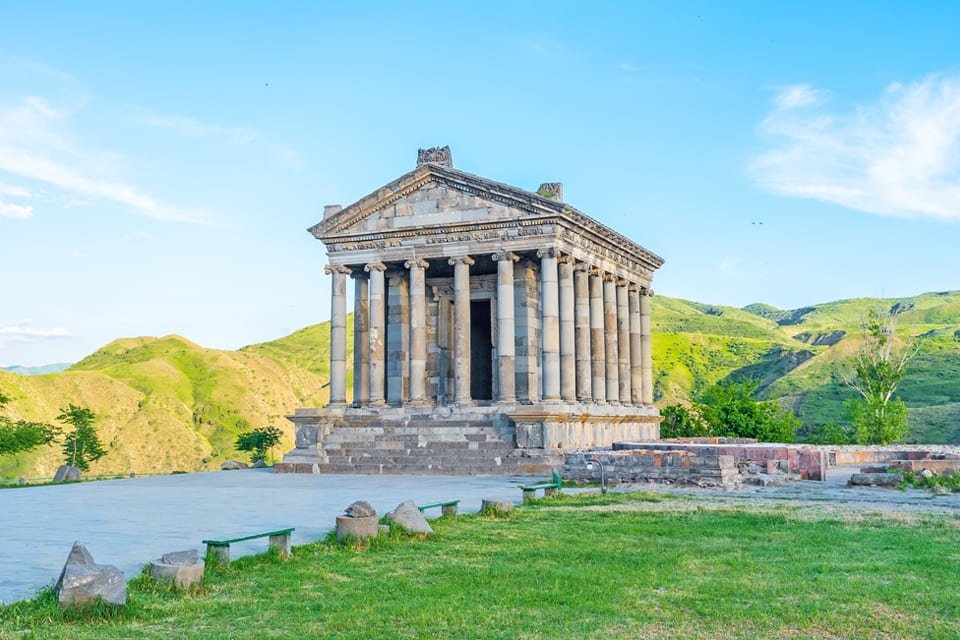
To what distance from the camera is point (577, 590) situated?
9.51 meters

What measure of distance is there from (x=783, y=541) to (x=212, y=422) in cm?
9634

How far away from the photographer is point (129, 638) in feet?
26.0

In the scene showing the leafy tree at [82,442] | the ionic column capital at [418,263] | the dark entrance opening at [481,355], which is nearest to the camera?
the ionic column capital at [418,263]

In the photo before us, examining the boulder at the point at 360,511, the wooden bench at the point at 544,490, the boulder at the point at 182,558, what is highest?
the boulder at the point at 360,511

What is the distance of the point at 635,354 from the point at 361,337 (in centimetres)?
1453

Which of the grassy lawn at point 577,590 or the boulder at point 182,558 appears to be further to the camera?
the boulder at point 182,558

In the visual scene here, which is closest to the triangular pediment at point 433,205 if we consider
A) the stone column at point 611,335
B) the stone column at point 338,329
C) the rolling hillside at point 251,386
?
the stone column at point 338,329

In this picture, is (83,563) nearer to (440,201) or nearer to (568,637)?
(568,637)

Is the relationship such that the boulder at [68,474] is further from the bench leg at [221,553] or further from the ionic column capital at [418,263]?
the bench leg at [221,553]

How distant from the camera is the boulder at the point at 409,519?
13.4 metres

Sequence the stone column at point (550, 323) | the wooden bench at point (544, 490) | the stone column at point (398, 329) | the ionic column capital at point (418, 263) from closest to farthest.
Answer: the wooden bench at point (544, 490), the stone column at point (550, 323), the ionic column capital at point (418, 263), the stone column at point (398, 329)

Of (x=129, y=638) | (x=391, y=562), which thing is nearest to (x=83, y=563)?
(x=129, y=638)

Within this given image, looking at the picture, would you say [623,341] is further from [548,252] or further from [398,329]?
[398,329]

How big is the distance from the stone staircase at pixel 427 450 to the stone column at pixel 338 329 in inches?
95.5
